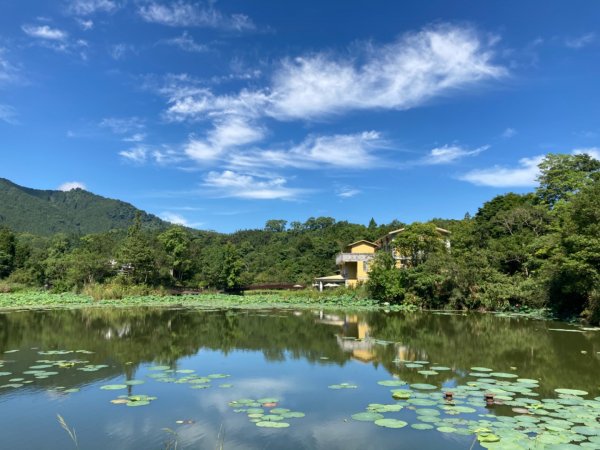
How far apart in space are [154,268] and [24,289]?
15.3 m

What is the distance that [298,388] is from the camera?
312 inches

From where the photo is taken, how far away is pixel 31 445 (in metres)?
5.25

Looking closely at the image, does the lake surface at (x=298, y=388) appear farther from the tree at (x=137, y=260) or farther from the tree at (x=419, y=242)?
the tree at (x=137, y=260)

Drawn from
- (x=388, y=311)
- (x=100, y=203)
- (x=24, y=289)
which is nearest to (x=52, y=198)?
(x=100, y=203)

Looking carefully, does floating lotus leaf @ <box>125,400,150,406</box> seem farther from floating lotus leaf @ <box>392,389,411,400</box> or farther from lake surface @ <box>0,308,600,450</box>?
floating lotus leaf @ <box>392,389,411,400</box>

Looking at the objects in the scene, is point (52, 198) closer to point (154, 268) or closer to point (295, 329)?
point (154, 268)

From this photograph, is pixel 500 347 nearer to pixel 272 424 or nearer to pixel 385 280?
pixel 272 424

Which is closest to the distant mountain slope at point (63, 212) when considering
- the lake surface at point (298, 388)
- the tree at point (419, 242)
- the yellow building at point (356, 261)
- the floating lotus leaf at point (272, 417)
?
the yellow building at point (356, 261)

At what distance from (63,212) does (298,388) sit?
175684mm

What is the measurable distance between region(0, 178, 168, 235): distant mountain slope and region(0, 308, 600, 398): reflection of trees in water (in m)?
119

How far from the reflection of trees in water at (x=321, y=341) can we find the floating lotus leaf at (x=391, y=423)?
2835mm

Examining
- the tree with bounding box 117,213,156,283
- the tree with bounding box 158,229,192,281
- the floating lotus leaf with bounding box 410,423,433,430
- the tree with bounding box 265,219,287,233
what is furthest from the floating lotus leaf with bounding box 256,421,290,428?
the tree with bounding box 265,219,287,233

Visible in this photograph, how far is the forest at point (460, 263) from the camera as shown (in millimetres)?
17844

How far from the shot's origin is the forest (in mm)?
17844
